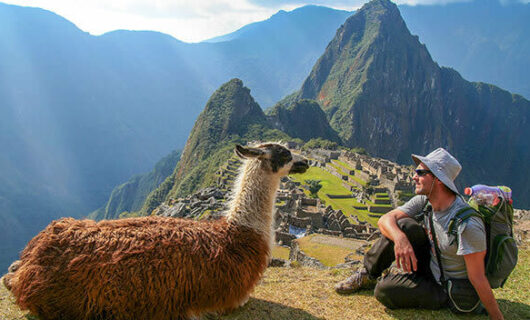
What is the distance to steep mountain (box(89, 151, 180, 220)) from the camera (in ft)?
310

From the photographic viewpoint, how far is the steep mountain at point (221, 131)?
7376 centimetres

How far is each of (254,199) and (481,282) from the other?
6.68 ft

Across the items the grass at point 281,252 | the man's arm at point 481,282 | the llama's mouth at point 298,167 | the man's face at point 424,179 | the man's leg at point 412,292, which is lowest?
the grass at point 281,252

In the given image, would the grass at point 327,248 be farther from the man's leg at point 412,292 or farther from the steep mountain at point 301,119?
the steep mountain at point 301,119

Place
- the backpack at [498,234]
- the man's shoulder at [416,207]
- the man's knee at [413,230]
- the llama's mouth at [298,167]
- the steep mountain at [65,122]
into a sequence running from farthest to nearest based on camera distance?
the steep mountain at [65,122] → the llama's mouth at [298,167] → the man's shoulder at [416,207] → the man's knee at [413,230] → the backpack at [498,234]

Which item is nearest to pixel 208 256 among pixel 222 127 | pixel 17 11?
pixel 222 127

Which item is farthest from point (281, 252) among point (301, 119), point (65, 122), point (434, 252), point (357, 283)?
point (65, 122)

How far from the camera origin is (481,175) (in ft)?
454

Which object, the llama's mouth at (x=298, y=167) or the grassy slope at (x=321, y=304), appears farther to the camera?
the llama's mouth at (x=298, y=167)

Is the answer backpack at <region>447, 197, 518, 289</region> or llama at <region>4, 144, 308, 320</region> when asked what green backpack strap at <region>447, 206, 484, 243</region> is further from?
llama at <region>4, 144, 308, 320</region>

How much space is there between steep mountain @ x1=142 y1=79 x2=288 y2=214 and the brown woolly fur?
63.1m

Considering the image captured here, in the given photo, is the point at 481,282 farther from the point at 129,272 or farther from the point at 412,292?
the point at 129,272

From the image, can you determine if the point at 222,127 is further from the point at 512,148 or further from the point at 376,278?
the point at 512,148

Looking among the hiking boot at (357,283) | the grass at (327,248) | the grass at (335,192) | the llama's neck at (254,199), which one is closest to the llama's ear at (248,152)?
the llama's neck at (254,199)
